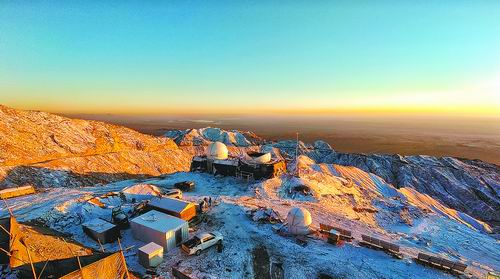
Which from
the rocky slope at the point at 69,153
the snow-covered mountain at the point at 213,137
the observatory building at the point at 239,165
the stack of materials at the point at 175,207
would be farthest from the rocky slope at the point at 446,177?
the stack of materials at the point at 175,207

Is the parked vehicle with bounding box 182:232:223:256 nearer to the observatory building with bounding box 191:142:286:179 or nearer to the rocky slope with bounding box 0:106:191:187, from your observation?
the observatory building with bounding box 191:142:286:179

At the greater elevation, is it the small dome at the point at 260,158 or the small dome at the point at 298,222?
the small dome at the point at 260,158

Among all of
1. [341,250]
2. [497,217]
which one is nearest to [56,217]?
[341,250]

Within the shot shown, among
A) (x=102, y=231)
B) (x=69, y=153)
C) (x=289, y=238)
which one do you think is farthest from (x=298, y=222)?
(x=69, y=153)

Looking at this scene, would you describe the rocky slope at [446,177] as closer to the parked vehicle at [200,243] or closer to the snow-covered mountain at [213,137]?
the snow-covered mountain at [213,137]

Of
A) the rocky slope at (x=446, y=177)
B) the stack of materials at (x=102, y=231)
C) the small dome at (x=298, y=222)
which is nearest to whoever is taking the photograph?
the stack of materials at (x=102, y=231)
